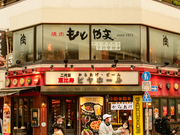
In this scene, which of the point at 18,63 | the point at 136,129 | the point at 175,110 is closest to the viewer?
the point at 136,129

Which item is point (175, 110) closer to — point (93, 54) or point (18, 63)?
point (93, 54)

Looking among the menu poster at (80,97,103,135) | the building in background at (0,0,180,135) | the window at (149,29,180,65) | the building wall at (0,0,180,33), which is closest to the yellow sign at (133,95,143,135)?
the building in background at (0,0,180,135)

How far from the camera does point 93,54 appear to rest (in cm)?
1822

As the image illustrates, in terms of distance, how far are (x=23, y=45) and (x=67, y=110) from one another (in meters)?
5.31

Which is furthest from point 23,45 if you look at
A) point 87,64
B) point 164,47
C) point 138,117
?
point 164,47

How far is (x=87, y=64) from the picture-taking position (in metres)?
18.0

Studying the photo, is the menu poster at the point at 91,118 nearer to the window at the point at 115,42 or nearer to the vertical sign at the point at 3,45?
the window at the point at 115,42

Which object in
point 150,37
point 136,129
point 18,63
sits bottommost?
point 136,129

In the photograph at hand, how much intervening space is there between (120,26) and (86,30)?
220 cm

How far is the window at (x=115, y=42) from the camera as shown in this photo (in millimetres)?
18250

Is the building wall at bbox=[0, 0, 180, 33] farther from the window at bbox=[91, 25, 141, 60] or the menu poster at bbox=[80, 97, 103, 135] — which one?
the menu poster at bbox=[80, 97, 103, 135]

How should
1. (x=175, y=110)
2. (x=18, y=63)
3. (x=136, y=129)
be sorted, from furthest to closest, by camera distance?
(x=175, y=110), (x=18, y=63), (x=136, y=129)

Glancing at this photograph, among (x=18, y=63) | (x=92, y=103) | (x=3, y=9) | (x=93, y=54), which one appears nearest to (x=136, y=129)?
(x=92, y=103)

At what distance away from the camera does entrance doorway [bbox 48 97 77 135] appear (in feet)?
60.8
